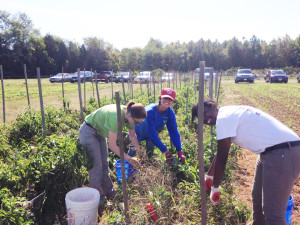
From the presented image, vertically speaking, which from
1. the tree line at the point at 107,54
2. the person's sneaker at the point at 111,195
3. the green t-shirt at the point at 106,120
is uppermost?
the tree line at the point at 107,54

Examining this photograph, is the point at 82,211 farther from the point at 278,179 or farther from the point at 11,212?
the point at 278,179

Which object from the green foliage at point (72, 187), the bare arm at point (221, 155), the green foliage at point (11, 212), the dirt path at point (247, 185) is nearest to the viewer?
the bare arm at point (221, 155)

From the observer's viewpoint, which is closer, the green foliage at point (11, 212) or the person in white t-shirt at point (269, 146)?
the person in white t-shirt at point (269, 146)

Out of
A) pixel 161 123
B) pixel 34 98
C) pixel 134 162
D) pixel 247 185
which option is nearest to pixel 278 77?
pixel 34 98

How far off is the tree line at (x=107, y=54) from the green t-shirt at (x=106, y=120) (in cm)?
3985

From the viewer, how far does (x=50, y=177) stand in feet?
10.1

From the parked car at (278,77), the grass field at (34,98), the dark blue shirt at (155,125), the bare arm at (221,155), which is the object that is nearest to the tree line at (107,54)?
the parked car at (278,77)

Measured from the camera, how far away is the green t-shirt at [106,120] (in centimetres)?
278

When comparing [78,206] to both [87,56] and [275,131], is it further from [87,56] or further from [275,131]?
[87,56]

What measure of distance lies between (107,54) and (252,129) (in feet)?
161

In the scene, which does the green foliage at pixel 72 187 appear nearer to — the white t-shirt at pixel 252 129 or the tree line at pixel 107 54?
the white t-shirt at pixel 252 129

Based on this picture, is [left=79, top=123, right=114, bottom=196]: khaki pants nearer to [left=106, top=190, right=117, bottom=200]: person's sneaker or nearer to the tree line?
[left=106, top=190, right=117, bottom=200]: person's sneaker

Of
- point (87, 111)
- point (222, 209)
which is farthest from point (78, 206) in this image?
point (87, 111)

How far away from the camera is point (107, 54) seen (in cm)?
4894
